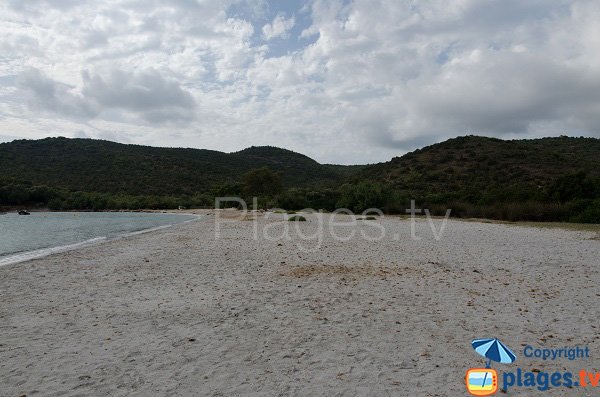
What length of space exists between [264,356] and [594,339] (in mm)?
3969

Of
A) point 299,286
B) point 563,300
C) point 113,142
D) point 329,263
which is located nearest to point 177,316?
point 299,286

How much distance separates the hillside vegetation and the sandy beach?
2034 centimetres

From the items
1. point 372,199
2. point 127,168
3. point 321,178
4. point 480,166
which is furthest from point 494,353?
point 321,178

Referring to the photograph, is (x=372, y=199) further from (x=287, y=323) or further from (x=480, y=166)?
(x=287, y=323)

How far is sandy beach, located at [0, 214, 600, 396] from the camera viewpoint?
3.99 metres

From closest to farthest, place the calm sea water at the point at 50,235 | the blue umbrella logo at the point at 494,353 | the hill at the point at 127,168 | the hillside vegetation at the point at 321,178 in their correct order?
1. the blue umbrella logo at the point at 494,353
2. the calm sea water at the point at 50,235
3. the hillside vegetation at the point at 321,178
4. the hill at the point at 127,168

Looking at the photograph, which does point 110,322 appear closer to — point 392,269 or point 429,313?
point 429,313

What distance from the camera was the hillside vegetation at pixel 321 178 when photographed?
102 ft

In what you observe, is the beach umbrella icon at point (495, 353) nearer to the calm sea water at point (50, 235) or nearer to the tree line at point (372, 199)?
the calm sea water at point (50, 235)

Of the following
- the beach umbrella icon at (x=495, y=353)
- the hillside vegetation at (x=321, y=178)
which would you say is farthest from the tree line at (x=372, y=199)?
the beach umbrella icon at (x=495, y=353)

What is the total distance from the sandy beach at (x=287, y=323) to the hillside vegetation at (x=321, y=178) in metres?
20.3

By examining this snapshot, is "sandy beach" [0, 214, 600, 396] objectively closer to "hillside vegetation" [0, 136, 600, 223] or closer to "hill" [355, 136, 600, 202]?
"hillside vegetation" [0, 136, 600, 223]

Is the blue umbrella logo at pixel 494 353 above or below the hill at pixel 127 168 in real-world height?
below

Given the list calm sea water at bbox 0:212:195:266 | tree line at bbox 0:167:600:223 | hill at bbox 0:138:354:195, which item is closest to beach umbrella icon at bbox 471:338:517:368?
calm sea water at bbox 0:212:195:266
